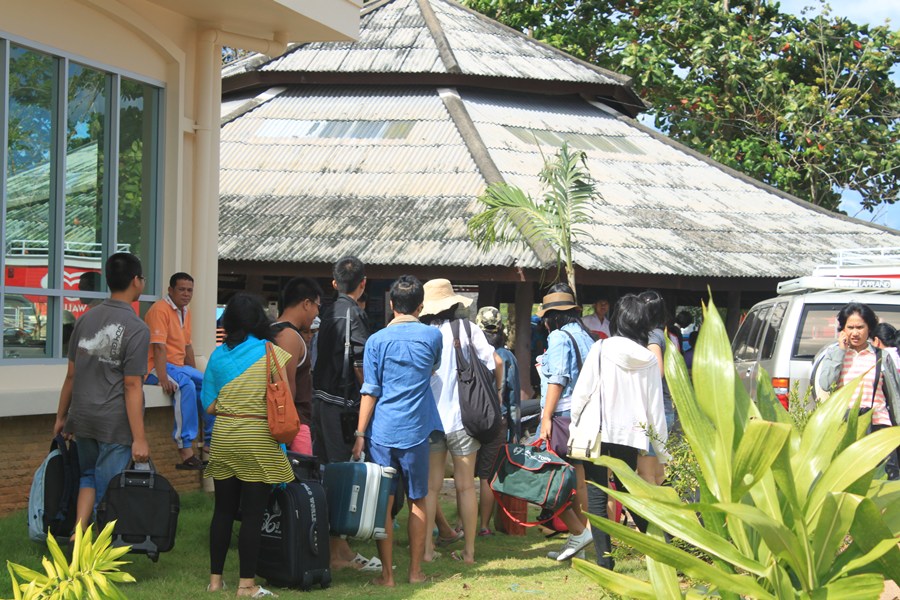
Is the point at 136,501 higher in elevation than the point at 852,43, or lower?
lower

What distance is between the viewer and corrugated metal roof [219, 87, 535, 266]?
1566 cm

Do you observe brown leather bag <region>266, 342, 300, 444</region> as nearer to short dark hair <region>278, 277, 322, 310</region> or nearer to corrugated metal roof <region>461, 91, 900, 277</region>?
short dark hair <region>278, 277, 322, 310</region>

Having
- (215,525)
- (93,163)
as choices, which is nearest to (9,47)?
(93,163)

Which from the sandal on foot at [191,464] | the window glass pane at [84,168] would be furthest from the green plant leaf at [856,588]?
the window glass pane at [84,168]

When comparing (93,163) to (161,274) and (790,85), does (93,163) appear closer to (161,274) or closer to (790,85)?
(161,274)

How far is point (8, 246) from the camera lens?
805 cm

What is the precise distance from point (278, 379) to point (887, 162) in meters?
22.0

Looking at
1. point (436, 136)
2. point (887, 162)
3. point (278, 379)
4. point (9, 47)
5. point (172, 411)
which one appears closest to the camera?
point (278, 379)

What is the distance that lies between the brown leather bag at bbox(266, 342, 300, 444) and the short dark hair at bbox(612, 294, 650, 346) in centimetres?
212

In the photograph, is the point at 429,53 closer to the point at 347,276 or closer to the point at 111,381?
the point at 347,276

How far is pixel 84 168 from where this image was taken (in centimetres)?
891

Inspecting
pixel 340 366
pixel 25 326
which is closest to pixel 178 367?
pixel 25 326

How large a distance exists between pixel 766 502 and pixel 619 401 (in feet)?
11.9

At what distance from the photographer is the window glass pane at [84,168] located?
8.73 meters
